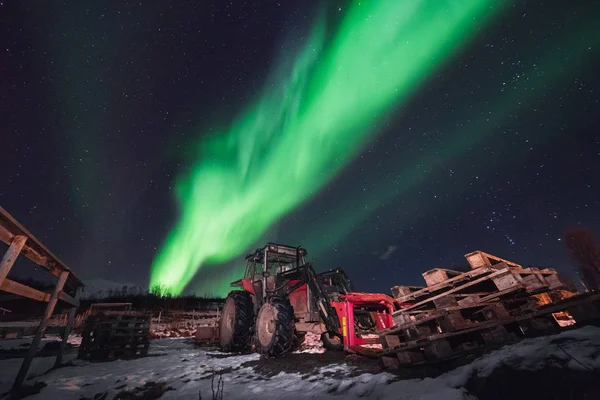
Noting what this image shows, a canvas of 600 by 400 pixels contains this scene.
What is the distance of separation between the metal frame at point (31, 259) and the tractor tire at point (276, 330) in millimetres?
4501

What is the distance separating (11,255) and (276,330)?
5074mm

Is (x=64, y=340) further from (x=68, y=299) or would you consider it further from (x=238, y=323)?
(x=238, y=323)

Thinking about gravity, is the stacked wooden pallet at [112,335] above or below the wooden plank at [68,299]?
below

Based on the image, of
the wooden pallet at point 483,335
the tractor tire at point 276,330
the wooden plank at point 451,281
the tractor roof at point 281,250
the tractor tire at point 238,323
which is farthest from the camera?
the tractor roof at point 281,250

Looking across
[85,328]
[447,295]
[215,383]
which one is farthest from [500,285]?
[85,328]

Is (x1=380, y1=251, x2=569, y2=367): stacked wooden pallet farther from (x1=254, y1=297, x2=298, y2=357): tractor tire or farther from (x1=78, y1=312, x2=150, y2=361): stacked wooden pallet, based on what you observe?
(x1=78, y1=312, x2=150, y2=361): stacked wooden pallet

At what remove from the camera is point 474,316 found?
444cm

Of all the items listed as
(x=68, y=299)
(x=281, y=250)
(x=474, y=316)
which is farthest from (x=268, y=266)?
(x=474, y=316)

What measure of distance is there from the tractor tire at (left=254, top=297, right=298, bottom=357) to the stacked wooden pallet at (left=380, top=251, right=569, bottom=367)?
277cm

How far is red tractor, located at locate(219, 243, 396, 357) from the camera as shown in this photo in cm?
644

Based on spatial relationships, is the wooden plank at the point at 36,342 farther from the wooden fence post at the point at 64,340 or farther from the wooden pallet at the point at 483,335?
the wooden pallet at the point at 483,335

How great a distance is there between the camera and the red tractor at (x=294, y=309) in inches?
254

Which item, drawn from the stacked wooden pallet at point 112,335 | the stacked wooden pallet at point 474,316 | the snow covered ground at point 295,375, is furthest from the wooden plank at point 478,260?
the stacked wooden pallet at point 112,335

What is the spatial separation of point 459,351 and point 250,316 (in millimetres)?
6763
